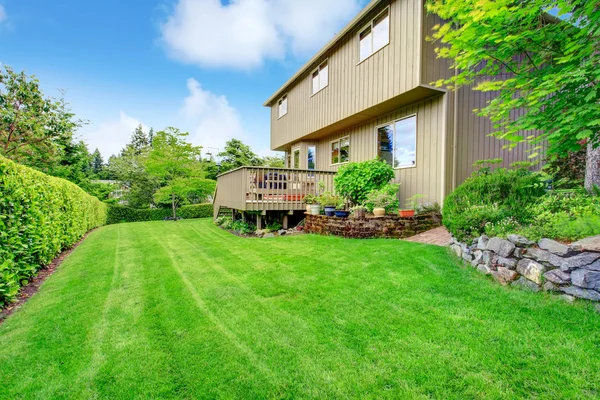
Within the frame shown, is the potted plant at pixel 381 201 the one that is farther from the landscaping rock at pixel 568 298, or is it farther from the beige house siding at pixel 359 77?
the landscaping rock at pixel 568 298

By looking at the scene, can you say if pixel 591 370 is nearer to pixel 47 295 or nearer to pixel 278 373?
pixel 278 373

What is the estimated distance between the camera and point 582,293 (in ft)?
8.55

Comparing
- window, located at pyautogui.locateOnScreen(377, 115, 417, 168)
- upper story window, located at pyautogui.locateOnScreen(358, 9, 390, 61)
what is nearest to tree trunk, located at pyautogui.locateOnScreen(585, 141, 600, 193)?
window, located at pyautogui.locateOnScreen(377, 115, 417, 168)

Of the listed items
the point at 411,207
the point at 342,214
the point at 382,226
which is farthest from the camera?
the point at 411,207

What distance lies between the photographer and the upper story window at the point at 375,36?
753 centimetres

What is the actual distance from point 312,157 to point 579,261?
1067 centimetres

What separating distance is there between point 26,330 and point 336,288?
10.6ft

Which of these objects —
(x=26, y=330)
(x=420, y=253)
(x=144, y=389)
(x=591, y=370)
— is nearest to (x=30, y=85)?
(x=26, y=330)

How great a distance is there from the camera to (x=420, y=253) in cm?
454

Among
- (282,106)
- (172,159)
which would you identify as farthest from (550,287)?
(172,159)

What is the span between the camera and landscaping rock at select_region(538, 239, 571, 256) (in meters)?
2.80

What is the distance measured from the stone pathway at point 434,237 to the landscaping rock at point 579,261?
244 cm

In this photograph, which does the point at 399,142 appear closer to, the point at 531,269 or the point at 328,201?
the point at 328,201

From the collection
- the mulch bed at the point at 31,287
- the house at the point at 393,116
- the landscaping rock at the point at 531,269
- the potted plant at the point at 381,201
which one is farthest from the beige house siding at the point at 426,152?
the mulch bed at the point at 31,287
